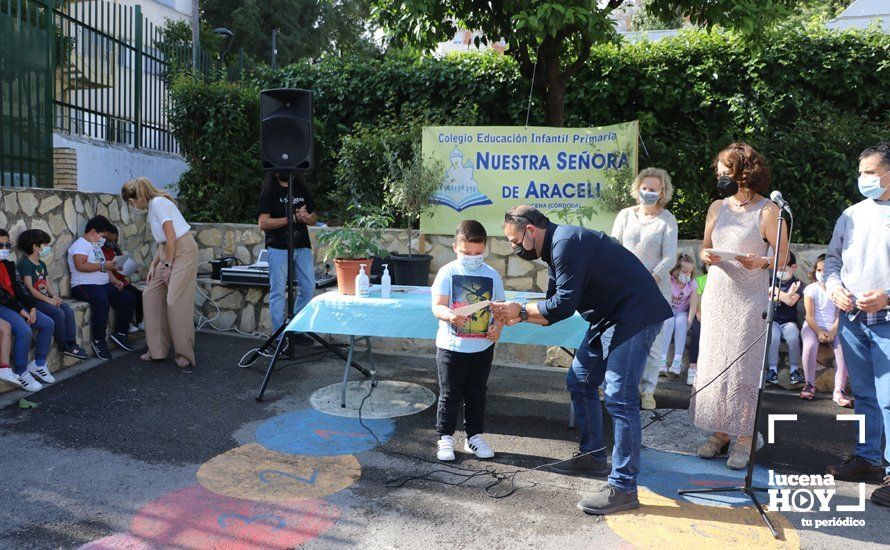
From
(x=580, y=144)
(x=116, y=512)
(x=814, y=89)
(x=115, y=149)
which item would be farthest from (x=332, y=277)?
(x=814, y=89)

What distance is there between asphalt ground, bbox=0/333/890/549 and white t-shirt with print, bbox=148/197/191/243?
124 centimetres

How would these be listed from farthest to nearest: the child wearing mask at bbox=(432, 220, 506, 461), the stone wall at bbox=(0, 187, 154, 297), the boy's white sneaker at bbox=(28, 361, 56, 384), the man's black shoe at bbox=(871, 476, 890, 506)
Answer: the stone wall at bbox=(0, 187, 154, 297)
the boy's white sneaker at bbox=(28, 361, 56, 384)
the child wearing mask at bbox=(432, 220, 506, 461)
the man's black shoe at bbox=(871, 476, 890, 506)

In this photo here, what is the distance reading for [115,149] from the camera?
9.48 meters

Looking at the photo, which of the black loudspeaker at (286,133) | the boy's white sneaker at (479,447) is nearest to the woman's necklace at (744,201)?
the boy's white sneaker at (479,447)

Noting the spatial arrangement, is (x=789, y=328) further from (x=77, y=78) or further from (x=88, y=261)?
(x=77, y=78)

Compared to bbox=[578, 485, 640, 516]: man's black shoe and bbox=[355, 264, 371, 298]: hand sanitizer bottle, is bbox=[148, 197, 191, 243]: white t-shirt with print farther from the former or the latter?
bbox=[578, 485, 640, 516]: man's black shoe

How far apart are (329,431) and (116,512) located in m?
1.57

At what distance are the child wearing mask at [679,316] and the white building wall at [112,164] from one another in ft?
23.2

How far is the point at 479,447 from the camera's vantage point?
4.44 m

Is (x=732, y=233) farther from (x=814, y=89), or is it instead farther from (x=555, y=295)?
(x=814, y=89)

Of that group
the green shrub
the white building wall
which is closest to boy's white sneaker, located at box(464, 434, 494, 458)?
the green shrub

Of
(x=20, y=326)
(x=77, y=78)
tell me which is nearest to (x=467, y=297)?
(x=20, y=326)

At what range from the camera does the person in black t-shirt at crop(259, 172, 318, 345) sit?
6.93 metres

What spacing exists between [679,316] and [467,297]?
127 inches
